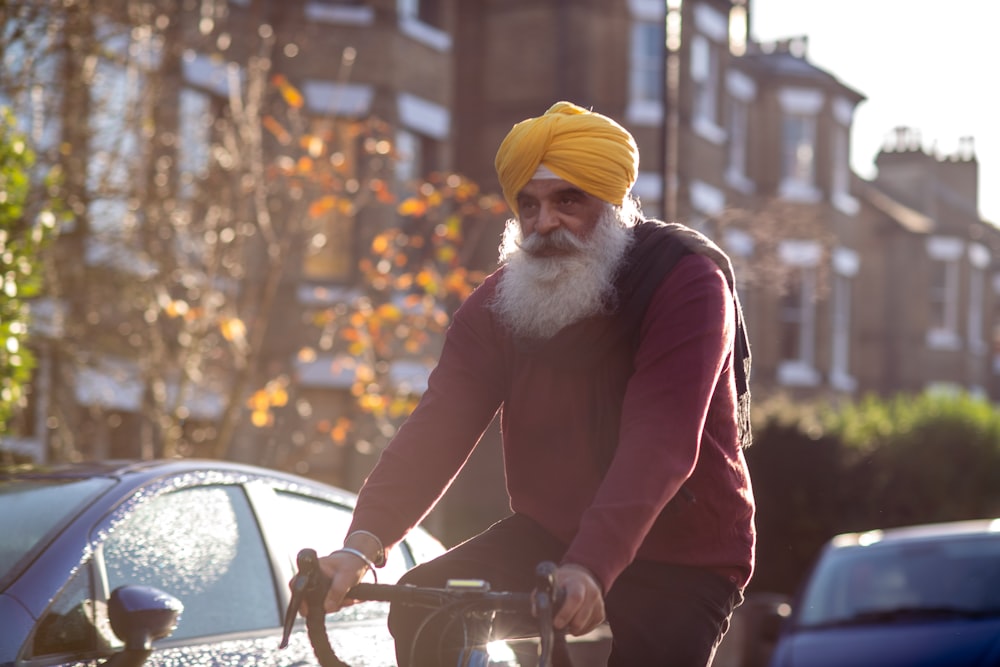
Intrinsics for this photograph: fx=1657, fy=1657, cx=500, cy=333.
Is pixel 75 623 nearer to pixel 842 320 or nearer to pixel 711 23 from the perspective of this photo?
pixel 711 23

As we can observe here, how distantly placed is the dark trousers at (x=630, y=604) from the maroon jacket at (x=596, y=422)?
0.15 ft

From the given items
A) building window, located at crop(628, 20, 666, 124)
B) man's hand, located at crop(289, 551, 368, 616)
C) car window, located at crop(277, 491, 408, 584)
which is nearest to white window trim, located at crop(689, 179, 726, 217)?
building window, located at crop(628, 20, 666, 124)

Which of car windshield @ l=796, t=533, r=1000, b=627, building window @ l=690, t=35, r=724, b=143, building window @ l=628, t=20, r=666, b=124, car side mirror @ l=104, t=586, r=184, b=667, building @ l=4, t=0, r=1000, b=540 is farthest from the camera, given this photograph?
building window @ l=690, t=35, r=724, b=143

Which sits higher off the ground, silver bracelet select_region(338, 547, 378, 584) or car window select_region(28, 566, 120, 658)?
silver bracelet select_region(338, 547, 378, 584)

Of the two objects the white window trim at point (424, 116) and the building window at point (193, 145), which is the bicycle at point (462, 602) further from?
the white window trim at point (424, 116)

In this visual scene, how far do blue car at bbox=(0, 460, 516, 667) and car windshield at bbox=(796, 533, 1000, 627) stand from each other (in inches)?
170

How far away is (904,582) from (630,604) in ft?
20.5

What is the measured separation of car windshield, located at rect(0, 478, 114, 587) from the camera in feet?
15.0

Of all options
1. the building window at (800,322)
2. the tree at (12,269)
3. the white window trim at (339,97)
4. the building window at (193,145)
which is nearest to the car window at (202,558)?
the tree at (12,269)

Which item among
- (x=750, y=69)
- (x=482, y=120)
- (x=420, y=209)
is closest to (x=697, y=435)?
(x=420, y=209)

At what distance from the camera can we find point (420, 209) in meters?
12.3

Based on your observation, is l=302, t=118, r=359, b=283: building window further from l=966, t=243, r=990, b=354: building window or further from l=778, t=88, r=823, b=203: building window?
l=966, t=243, r=990, b=354: building window

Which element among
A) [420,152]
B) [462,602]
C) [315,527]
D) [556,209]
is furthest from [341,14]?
[462,602]

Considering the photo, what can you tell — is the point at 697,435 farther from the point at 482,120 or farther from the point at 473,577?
the point at 482,120
